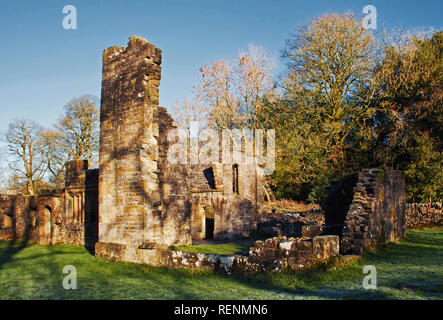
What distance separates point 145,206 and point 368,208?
22.7 ft

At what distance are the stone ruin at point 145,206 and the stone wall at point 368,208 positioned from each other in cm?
3

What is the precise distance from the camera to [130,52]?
37.3 ft

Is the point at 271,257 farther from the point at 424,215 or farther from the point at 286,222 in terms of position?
the point at 424,215

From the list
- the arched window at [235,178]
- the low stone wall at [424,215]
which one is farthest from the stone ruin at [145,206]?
the low stone wall at [424,215]

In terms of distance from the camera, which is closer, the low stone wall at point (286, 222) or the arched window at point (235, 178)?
the low stone wall at point (286, 222)

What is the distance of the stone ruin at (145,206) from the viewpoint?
8844mm

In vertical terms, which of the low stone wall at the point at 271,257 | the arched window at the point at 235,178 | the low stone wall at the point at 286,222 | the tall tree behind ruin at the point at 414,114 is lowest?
the low stone wall at the point at 286,222

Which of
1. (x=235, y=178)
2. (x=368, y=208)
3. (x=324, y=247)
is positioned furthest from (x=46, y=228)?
(x=368, y=208)

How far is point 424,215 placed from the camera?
19.2 meters

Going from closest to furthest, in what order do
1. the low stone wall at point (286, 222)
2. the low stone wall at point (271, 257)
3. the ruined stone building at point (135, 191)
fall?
the low stone wall at point (271, 257), the ruined stone building at point (135, 191), the low stone wall at point (286, 222)

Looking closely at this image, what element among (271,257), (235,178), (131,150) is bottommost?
(271,257)

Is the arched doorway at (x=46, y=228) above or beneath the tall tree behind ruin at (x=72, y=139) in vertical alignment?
beneath

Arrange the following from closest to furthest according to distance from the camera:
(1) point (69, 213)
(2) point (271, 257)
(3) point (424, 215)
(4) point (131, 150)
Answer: (2) point (271, 257), (4) point (131, 150), (1) point (69, 213), (3) point (424, 215)

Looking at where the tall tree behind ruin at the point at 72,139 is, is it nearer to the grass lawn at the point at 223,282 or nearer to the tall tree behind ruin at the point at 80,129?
the tall tree behind ruin at the point at 80,129
